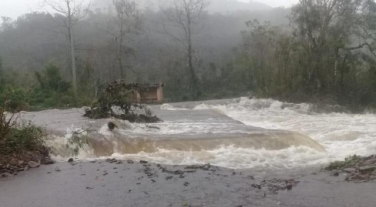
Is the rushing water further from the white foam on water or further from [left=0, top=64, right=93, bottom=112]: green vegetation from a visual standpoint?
[left=0, top=64, right=93, bottom=112]: green vegetation

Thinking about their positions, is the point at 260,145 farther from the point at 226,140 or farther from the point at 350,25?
the point at 350,25

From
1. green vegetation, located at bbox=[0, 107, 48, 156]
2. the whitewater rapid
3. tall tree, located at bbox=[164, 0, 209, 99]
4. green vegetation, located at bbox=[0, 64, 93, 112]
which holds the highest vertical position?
tall tree, located at bbox=[164, 0, 209, 99]

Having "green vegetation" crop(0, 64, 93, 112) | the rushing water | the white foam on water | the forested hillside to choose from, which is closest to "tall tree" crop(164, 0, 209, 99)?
the forested hillside

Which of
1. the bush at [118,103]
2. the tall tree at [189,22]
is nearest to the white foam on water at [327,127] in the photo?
the bush at [118,103]

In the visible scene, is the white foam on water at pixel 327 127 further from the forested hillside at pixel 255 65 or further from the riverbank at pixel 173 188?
the riverbank at pixel 173 188

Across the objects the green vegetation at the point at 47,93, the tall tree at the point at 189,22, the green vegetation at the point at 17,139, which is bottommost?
the green vegetation at the point at 17,139

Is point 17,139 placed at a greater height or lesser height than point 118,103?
lesser

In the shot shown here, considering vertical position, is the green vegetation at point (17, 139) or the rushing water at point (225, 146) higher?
the green vegetation at point (17, 139)

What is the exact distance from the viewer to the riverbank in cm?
598

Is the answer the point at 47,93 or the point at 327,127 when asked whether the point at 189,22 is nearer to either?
the point at 47,93

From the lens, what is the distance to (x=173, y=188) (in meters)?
6.68

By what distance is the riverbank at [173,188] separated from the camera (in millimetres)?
5977

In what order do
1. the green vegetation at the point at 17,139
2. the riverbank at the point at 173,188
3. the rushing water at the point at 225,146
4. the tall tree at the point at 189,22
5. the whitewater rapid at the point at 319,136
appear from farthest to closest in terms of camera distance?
the tall tree at the point at 189,22
the whitewater rapid at the point at 319,136
the rushing water at the point at 225,146
the green vegetation at the point at 17,139
the riverbank at the point at 173,188

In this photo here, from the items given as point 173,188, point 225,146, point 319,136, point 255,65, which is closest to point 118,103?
point 225,146
